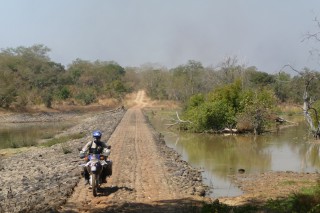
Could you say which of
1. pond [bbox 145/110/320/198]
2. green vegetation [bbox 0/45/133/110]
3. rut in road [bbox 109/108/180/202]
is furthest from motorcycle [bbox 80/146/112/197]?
green vegetation [bbox 0/45/133/110]

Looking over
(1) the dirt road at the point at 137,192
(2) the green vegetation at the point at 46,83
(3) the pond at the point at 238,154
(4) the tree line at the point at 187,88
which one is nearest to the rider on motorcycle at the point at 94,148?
(1) the dirt road at the point at 137,192

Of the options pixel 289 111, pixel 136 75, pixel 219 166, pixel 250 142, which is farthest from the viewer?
pixel 136 75

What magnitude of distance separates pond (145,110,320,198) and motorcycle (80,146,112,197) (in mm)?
4086

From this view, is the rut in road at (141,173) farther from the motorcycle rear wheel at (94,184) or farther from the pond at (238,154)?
the pond at (238,154)

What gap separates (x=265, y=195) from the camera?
466 inches

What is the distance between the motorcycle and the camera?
417 inches

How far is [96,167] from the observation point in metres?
10.5

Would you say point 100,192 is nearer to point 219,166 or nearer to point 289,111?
point 219,166

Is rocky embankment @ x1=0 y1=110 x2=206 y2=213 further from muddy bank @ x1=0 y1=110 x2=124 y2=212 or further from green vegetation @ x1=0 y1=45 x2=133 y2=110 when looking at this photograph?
green vegetation @ x1=0 y1=45 x2=133 y2=110

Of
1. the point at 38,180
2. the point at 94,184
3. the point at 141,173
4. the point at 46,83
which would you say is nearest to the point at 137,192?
the point at 94,184

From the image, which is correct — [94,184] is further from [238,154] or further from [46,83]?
[46,83]

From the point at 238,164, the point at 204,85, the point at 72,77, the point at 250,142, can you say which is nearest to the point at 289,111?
the point at 204,85

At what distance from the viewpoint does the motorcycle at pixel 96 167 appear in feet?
34.8

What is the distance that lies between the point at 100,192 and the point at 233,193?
16.0 ft
